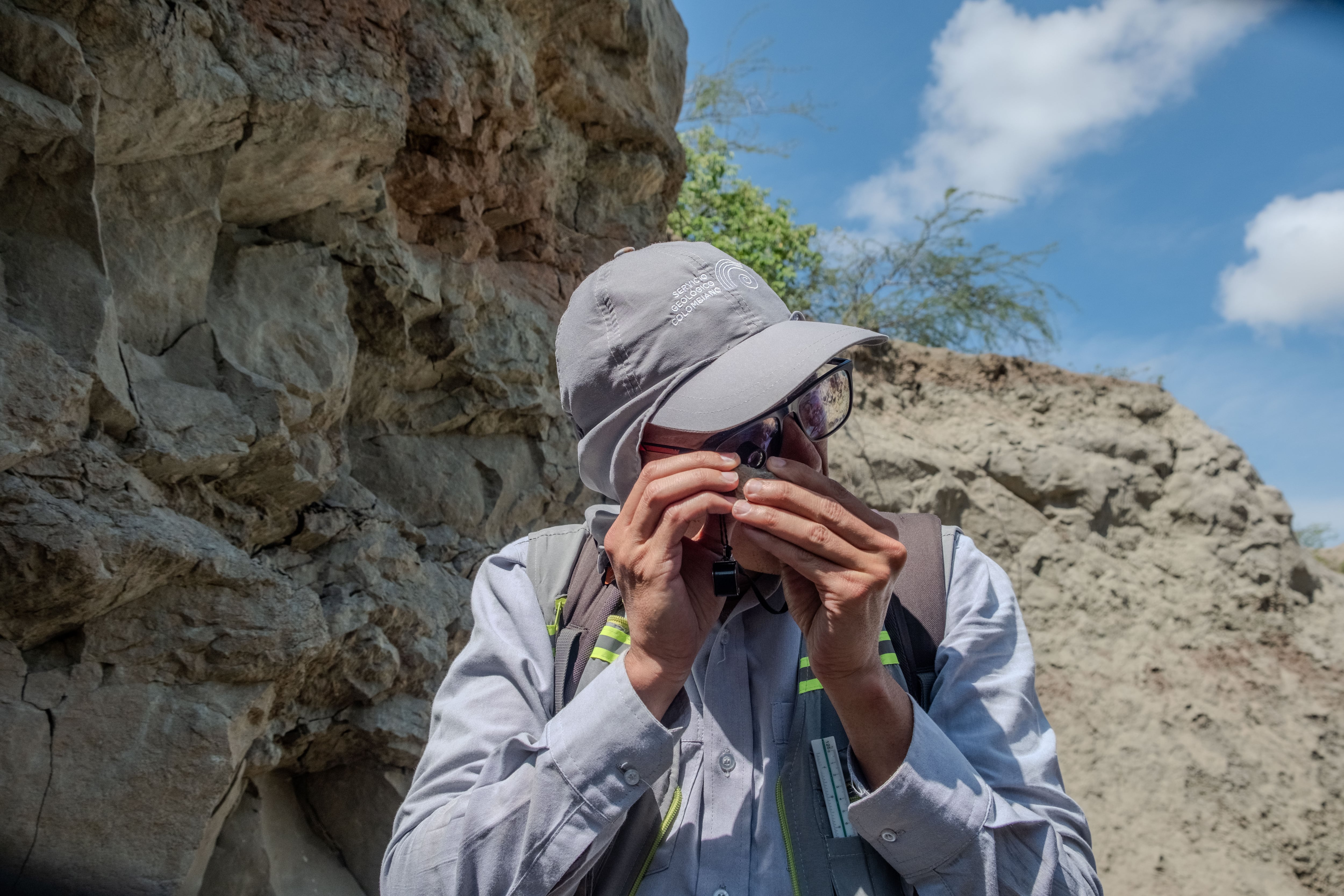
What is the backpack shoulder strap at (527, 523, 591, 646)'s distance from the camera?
166 cm

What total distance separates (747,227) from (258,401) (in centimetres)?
839

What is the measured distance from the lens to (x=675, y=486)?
1.39m

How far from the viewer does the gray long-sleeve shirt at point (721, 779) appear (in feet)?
4.41

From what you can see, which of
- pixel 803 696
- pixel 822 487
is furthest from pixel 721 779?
pixel 822 487

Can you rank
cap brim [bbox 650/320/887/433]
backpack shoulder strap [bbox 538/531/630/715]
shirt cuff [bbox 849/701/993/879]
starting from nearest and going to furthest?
1. shirt cuff [bbox 849/701/993/879]
2. cap brim [bbox 650/320/887/433]
3. backpack shoulder strap [bbox 538/531/630/715]

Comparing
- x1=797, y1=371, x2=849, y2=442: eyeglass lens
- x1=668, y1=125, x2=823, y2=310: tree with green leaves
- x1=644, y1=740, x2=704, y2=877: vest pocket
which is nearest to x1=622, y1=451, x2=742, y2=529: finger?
x1=797, y1=371, x2=849, y2=442: eyeglass lens

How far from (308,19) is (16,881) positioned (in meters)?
2.93

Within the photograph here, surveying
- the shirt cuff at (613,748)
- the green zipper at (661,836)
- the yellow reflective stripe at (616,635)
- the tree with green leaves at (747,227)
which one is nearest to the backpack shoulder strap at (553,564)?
the yellow reflective stripe at (616,635)

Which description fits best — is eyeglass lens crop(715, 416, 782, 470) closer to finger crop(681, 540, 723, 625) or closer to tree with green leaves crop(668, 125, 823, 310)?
finger crop(681, 540, 723, 625)

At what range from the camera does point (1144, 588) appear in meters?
6.61

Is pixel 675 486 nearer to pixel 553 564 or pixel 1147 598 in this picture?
pixel 553 564

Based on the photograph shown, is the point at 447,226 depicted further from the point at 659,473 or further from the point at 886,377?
the point at 886,377

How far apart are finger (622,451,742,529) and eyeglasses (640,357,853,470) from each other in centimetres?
7

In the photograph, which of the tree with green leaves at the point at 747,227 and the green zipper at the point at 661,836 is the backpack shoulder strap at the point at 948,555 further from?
the tree with green leaves at the point at 747,227
